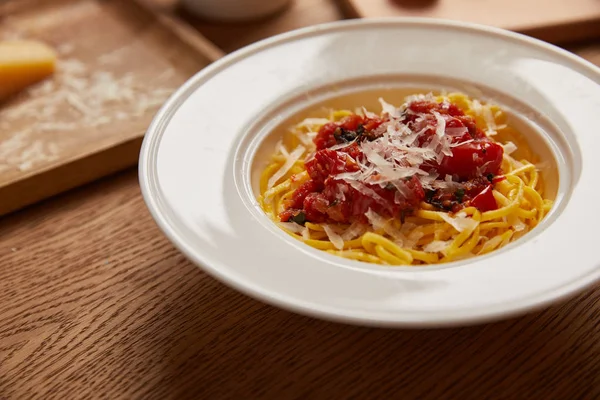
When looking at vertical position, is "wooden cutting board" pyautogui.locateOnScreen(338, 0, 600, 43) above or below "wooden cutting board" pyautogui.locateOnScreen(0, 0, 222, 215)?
above

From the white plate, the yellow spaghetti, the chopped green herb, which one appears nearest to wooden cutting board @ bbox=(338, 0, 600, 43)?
the white plate

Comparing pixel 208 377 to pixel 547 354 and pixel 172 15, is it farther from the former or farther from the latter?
pixel 172 15

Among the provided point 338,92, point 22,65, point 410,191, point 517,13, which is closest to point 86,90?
point 22,65

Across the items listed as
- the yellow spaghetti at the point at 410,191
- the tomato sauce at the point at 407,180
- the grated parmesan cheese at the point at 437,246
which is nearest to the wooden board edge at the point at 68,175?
the yellow spaghetti at the point at 410,191

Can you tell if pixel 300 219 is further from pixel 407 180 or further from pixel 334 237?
pixel 407 180

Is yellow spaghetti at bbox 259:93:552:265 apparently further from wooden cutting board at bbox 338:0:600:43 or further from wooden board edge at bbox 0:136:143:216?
wooden cutting board at bbox 338:0:600:43

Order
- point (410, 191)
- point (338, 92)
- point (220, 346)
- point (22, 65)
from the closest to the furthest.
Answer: point (220, 346) → point (410, 191) → point (338, 92) → point (22, 65)

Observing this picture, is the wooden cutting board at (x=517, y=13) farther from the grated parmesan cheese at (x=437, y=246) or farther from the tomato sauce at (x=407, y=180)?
the grated parmesan cheese at (x=437, y=246)
